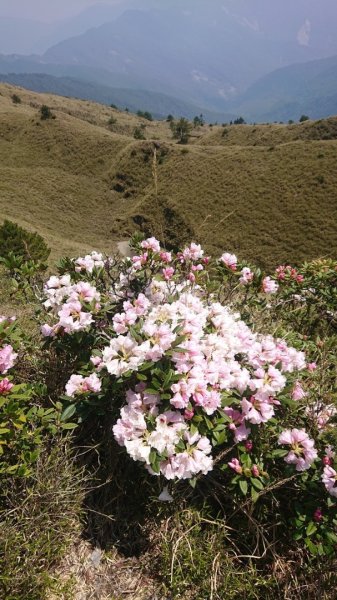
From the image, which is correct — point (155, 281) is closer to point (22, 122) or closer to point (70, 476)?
point (70, 476)

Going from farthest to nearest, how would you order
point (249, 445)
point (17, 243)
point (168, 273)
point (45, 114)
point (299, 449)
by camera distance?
1. point (45, 114)
2. point (17, 243)
3. point (168, 273)
4. point (249, 445)
5. point (299, 449)

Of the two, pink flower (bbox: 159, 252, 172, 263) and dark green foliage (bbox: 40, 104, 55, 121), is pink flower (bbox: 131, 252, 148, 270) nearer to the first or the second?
pink flower (bbox: 159, 252, 172, 263)

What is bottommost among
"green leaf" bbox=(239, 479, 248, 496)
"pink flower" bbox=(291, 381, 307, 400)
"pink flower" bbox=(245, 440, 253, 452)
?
"green leaf" bbox=(239, 479, 248, 496)

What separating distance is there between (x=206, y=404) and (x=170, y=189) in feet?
146

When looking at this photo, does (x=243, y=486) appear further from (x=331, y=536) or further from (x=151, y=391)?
(x=151, y=391)

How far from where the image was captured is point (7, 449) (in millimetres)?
2643

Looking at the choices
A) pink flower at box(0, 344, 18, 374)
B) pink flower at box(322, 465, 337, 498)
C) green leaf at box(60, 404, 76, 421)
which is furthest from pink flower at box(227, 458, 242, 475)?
pink flower at box(0, 344, 18, 374)

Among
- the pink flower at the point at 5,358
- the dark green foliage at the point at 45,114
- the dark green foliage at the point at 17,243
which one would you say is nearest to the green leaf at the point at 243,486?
the pink flower at the point at 5,358

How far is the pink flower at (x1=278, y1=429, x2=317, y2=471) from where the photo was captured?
2377 millimetres

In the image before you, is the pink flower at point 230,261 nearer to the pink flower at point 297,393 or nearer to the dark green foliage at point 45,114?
the pink flower at point 297,393

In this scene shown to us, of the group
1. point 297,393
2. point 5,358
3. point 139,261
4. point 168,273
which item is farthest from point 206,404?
point 139,261

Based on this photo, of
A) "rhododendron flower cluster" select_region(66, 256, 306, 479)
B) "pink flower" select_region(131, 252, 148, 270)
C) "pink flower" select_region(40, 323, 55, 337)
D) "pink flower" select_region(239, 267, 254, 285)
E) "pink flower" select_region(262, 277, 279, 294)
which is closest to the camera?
"rhododendron flower cluster" select_region(66, 256, 306, 479)

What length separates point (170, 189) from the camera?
146 ft

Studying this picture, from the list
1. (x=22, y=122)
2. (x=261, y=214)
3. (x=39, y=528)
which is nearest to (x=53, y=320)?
(x=39, y=528)
